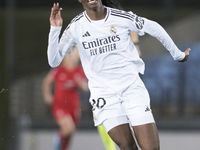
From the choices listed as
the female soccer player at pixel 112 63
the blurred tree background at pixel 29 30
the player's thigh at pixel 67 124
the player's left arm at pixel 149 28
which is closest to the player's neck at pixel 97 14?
the female soccer player at pixel 112 63

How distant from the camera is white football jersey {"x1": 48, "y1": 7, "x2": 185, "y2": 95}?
3.61m

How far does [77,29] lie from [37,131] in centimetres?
485

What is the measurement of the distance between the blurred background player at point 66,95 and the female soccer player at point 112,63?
3542 mm

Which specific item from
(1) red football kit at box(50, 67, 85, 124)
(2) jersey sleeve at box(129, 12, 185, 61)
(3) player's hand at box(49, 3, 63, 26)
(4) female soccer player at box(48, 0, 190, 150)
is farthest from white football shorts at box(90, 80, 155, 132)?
(1) red football kit at box(50, 67, 85, 124)

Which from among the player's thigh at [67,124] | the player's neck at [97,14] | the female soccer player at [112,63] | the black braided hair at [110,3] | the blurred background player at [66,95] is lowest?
the player's thigh at [67,124]

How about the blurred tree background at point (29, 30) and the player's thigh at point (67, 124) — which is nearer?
the player's thigh at point (67, 124)

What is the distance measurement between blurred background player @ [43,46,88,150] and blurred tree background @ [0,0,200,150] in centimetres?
147

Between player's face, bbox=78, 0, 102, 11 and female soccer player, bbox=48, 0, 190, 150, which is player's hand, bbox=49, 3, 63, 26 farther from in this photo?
player's face, bbox=78, 0, 102, 11

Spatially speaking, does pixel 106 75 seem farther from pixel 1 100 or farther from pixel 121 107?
pixel 1 100

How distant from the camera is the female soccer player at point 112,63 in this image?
3570 mm

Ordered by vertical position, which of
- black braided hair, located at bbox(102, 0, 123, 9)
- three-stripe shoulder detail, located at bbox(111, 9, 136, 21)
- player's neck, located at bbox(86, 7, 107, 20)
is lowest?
three-stripe shoulder detail, located at bbox(111, 9, 136, 21)

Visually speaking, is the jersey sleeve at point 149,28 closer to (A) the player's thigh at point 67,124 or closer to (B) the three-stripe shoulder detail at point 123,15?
(B) the three-stripe shoulder detail at point 123,15

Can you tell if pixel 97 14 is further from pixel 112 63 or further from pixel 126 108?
pixel 126 108

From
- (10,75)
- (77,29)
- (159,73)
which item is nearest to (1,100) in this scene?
(10,75)
